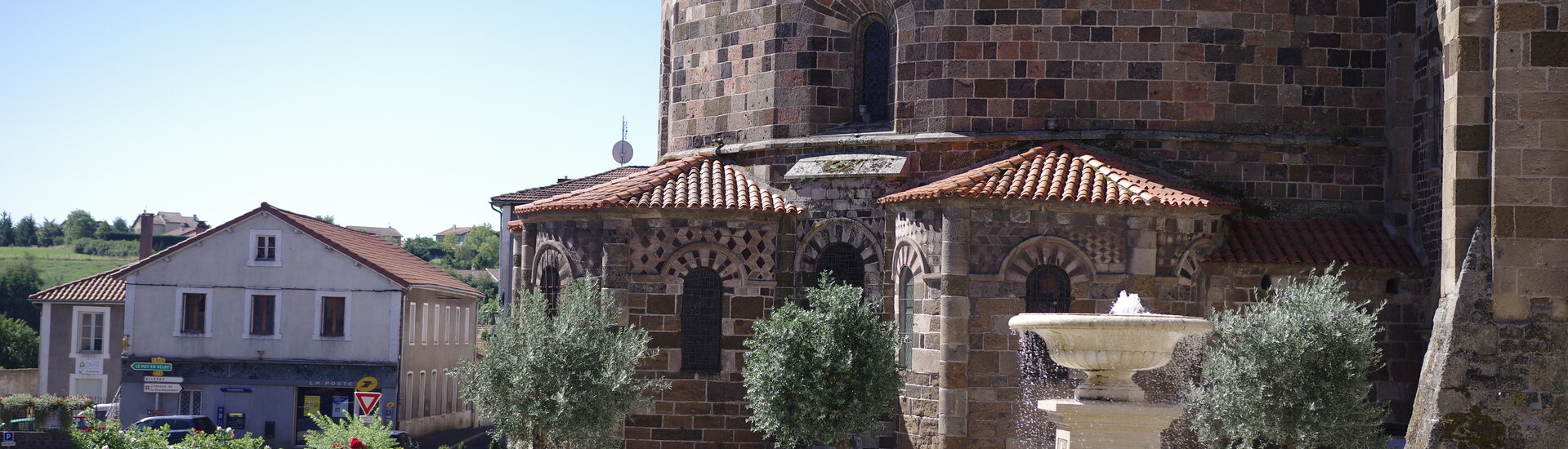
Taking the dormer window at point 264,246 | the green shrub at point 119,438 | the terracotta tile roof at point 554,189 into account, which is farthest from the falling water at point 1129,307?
the dormer window at point 264,246

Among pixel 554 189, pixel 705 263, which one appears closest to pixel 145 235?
pixel 554 189

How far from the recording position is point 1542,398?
2128cm

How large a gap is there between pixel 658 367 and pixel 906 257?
4.50 meters

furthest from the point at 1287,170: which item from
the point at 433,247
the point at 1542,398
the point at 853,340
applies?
the point at 433,247

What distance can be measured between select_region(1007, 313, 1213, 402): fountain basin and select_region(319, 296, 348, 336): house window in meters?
31.8

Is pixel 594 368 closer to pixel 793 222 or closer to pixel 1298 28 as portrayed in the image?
pixel 793 222

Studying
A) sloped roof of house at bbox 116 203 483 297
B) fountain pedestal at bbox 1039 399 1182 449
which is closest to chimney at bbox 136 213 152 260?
sloped roof of house at bbox 116 203 483 297

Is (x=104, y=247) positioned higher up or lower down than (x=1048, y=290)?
higher up

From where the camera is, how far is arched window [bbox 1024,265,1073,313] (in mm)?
23641

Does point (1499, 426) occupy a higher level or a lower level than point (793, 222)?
lower

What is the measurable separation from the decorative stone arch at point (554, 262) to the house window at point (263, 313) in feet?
64.8

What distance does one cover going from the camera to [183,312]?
45156 millimetres

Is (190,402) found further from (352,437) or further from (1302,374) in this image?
(1302,374)

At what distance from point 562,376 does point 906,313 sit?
5.29m
